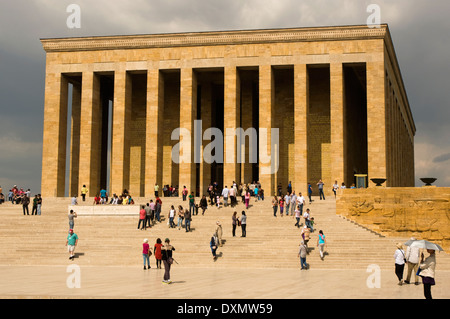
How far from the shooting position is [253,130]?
4125cm

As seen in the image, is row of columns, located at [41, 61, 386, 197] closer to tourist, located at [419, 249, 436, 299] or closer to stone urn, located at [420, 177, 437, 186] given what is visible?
stone urn, located at [420, 177, 437, 186]

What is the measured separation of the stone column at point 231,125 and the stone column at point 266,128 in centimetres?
165

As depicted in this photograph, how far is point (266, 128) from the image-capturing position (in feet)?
122

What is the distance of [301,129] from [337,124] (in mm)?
2337

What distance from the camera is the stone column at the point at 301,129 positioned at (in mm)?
36531

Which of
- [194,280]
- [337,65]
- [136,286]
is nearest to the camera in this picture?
[136,286]

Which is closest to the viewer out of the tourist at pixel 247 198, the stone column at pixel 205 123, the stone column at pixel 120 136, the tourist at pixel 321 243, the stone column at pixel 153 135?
the tourist at pixel 321 243

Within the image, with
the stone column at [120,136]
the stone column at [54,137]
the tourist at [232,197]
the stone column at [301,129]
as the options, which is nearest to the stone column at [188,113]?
the stone column at [120,136]

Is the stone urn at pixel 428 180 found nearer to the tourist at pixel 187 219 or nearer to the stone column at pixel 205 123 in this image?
the tourist at pixel 187 219

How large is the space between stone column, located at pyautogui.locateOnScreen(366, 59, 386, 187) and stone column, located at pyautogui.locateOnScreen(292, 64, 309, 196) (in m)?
4.01

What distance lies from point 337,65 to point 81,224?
19934 mm

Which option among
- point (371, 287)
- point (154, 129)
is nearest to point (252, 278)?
point (371, 287)

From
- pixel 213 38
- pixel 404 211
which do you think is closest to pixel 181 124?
pixel 213 38

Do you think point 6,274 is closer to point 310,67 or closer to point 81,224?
point 81,224
